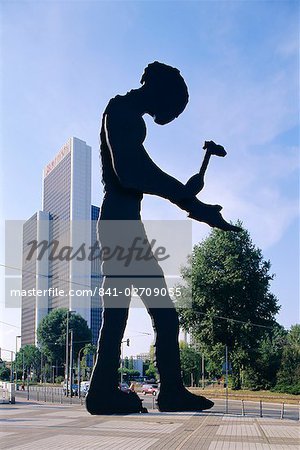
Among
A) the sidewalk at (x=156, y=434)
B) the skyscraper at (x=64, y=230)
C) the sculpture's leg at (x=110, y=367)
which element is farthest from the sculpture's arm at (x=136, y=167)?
the skyscraper at (x=64, y=230)

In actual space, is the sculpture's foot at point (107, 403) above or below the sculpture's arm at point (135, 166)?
below

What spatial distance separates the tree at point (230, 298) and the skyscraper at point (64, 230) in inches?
2100

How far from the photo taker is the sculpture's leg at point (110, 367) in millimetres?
11344

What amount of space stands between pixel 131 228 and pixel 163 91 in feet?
11.0

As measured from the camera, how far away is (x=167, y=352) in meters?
12.0

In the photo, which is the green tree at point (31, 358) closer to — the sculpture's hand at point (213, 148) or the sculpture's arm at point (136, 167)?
the sculpture's hand at point (213, 148)

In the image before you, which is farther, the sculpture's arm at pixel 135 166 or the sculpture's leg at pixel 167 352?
the sculpture's leg at pixel 167 352

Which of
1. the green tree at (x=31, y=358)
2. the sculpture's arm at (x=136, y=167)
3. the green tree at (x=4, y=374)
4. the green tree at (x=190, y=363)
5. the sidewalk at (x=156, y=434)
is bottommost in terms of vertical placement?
the green tree at (x=4, y=374)

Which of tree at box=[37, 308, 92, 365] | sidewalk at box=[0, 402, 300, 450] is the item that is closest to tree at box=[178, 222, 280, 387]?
sidewalk at box=[0, 402, 300, 450]

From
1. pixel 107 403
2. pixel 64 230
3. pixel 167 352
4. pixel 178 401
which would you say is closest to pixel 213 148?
pixel 167 352

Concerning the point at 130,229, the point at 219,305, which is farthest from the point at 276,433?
the point at 219,305

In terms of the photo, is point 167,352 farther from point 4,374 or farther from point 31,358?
point 4,374

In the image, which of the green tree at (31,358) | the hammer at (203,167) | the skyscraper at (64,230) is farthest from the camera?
the skyscraper at (64,230)

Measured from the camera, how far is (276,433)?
12.0 metres
